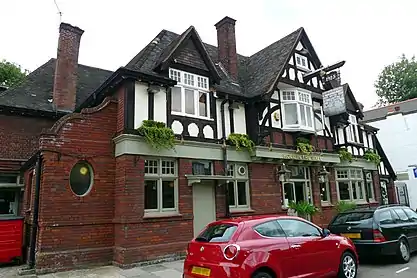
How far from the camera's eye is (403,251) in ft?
29.5

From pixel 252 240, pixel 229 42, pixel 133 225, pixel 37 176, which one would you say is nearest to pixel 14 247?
pixel 37 176

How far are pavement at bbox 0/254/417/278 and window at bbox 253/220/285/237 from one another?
117 inches

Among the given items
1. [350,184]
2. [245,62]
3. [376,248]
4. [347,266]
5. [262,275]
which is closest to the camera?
[262,275]

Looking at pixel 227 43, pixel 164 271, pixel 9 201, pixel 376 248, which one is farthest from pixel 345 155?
pixel 9 201

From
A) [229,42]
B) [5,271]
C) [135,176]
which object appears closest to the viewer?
[5,271]

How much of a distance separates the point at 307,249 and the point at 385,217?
4083mm

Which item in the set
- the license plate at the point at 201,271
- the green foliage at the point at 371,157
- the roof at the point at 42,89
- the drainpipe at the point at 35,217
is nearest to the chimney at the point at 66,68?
the roof at the point at 42,89

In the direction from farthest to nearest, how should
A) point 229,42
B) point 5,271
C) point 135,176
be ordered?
point 229,42 → point 135,176 → point 5,271

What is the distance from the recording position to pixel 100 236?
998 centimetres

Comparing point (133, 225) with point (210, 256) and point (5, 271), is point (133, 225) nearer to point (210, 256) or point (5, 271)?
point (5, 271)

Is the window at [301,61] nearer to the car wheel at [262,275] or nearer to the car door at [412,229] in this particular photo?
the car door at [412,229]

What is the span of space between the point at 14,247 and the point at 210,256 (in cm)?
767

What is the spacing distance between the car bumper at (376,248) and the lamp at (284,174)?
500 cm

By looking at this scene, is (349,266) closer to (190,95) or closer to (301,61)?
(190,95)
